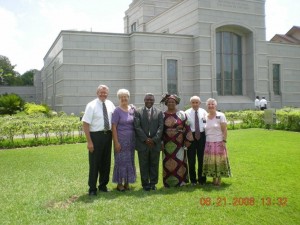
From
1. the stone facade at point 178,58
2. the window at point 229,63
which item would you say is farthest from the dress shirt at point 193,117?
the window at point 229,63

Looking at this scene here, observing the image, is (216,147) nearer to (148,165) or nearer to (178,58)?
(148,165)

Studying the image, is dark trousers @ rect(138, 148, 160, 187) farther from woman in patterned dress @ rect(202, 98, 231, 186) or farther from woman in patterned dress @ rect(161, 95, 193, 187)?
woman in patterned dress @ rect(202, 98, 231, 186)


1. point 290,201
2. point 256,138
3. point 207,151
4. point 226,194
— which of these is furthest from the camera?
point 256,138

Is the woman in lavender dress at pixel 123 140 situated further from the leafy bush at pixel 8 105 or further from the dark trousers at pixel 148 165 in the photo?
the leafy bush at pixel 8 105

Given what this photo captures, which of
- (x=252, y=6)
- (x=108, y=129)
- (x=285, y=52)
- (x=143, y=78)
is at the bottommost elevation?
(x=108, y=129)

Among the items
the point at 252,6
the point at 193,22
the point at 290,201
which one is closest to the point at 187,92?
the point at 193,22

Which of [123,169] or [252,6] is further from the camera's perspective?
[252,6]

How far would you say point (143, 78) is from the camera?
976 inches

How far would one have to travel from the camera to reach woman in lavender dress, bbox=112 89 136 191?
617 centimetres

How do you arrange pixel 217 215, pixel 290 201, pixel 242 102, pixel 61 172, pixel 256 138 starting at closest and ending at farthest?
pixel 217 215, pixel 290 201, pixel 61 172, pixel 256 138, pixel 242 102

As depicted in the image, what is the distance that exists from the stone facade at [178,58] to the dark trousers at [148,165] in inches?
708

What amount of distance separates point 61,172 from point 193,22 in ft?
68.7

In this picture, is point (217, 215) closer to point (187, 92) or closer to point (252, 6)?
point (187, 92)
